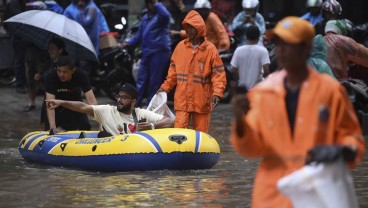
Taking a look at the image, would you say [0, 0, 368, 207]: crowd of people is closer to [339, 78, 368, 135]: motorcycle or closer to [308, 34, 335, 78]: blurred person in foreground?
[308, 34, 335, 78]: blurred person in foreground

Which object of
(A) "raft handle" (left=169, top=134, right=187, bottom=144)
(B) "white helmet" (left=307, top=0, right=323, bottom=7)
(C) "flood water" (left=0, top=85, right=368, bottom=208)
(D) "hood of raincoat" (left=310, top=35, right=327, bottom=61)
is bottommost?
(C) "flood water" (left=0, top=85, right=368, bottom=208)

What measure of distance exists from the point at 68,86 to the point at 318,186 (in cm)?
680

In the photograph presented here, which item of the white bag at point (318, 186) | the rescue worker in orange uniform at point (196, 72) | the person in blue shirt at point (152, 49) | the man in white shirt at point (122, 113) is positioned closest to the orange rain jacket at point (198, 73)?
the rescue worker in orange uniform at point (196, 72)

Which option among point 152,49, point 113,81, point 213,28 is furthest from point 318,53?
point 113,81

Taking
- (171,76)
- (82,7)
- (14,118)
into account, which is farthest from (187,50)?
(82,7)

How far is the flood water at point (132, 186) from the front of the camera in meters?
8.95

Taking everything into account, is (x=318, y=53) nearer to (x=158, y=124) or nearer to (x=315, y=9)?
(x=158, y=124)

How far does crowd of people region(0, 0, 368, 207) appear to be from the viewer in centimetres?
544

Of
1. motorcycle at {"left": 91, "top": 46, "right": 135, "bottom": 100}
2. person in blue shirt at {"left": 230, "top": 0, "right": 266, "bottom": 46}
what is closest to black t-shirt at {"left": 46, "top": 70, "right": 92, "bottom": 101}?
person in blue shirt at {"left": 230, "top": 0, "right": 266, "bottom": 46}

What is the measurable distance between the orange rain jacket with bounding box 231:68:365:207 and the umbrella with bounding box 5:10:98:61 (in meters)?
7.89

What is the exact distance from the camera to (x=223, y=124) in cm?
1536

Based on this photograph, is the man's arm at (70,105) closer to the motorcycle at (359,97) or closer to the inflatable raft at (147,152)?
the inflatable raft at (147,152)

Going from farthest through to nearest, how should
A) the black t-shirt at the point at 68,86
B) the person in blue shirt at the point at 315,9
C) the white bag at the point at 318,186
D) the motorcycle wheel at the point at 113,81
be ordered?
Answer: the motorcycle wheel at the point at 113,81, the person in blue shirt at the point at 315,9, the black t-shirt at the point at 68,86, the white bag at the point at 318,186

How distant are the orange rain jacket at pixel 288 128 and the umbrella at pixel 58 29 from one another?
311 inches
